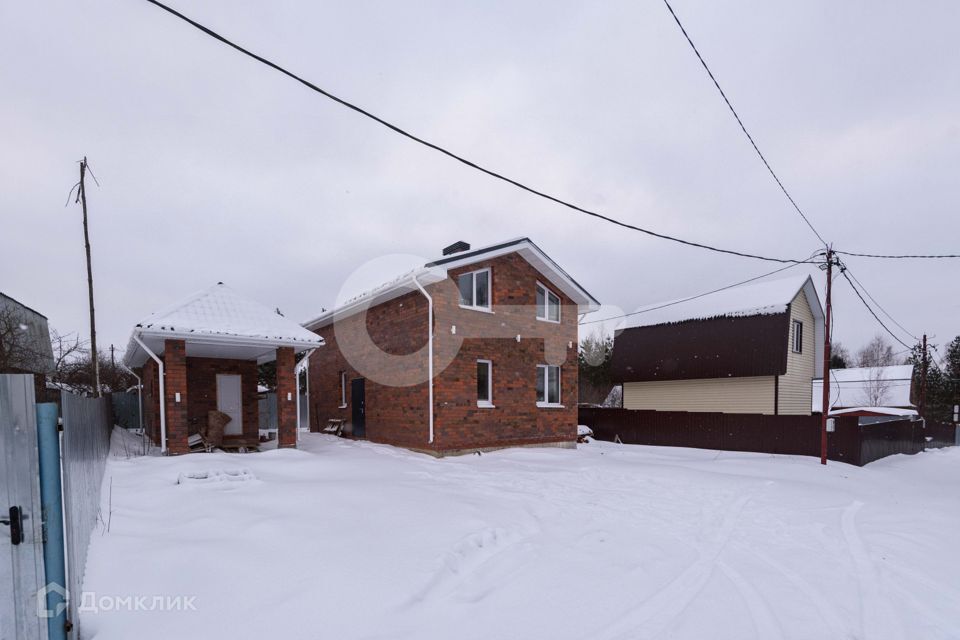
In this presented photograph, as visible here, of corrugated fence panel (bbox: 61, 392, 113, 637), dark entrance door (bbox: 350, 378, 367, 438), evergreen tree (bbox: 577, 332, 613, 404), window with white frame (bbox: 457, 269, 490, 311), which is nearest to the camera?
corrugated fence panel (bbox: 61, 392, 113, 637)

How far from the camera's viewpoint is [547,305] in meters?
15.0

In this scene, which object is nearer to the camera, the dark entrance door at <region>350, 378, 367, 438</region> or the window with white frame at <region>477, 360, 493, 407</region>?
the window with white frame at <region>477, 360, 493, 407</region>

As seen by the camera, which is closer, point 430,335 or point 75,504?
point 75,504

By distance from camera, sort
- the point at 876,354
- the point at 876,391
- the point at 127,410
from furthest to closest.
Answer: the point at 876,354 < the point at 876,391 < the point at 127,410

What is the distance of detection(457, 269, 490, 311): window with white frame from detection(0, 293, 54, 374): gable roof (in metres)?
13.5

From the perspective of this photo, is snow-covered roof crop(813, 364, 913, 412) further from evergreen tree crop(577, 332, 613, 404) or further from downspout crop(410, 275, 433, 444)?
downspout crop(410, 275, 433, 444)

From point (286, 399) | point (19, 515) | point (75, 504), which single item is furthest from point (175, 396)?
point (19, 515)

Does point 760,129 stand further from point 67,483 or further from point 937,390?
point 937,390

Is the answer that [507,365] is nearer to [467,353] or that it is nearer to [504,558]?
[467,353]

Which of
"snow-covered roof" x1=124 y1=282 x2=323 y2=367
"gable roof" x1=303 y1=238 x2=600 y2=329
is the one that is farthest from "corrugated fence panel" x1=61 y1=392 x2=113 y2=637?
"gable roof" x1=303 y1=238 x2=600 y2=329

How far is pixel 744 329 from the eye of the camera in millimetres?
19562

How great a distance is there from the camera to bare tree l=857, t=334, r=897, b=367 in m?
65.0

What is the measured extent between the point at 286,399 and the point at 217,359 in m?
3.60

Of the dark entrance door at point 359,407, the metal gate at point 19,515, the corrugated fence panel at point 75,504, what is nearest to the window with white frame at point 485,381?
the dark entrance door at point 359,407
